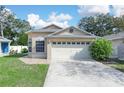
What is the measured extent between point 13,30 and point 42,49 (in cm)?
3034

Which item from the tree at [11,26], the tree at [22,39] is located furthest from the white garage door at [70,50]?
the tree at [22,39]

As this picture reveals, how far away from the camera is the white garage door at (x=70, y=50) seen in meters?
27.6

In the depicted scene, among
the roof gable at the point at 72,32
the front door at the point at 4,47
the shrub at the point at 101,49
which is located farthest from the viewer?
the front door at the point at 4,47

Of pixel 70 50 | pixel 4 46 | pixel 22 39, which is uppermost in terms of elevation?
pixel 22 39

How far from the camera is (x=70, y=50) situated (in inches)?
1086

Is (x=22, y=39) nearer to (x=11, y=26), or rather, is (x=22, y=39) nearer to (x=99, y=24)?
(x=11, y=26)

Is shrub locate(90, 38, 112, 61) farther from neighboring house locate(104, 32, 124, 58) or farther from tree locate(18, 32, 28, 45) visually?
tree locate(18, 32, 28, 45)

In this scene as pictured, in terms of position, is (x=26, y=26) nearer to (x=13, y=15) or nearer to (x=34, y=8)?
(x=13, y=15)

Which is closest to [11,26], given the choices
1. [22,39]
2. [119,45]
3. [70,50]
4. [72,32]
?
[22,39]

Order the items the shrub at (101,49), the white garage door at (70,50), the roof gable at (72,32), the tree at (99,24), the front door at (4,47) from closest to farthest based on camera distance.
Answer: the shrub at (101,49) < the white garage door at (70,50) < the roof gable at (72,32) < the front door at (4,47) < the tree at (99,24)

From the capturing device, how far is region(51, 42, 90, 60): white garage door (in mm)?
27562

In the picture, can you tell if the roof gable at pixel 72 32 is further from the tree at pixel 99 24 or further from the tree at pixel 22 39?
the tree at pixel 99 24
